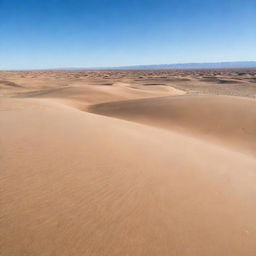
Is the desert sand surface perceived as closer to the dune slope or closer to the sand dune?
the dune slope

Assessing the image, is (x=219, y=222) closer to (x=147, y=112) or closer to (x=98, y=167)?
(x=98, y=167)

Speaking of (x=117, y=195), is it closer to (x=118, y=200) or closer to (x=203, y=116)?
(x=118, y=200)

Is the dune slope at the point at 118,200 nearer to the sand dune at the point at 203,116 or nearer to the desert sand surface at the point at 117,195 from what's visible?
the desert sand surface at the point at 117,195

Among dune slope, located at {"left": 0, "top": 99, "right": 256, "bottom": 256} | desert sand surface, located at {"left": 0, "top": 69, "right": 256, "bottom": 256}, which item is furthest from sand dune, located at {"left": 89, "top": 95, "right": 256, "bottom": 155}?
dune slope, located at {"left": 0, "top": 99, "right": 256, "bottom": 256}

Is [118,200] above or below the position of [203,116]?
above

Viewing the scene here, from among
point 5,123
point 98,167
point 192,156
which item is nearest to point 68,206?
point 98,167

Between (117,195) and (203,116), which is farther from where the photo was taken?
(203,116)

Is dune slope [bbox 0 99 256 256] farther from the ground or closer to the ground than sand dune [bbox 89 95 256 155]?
farther from the ground

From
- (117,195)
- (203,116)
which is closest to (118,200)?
(117,195)

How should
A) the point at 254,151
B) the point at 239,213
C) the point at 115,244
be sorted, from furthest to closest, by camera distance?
1. the point at 254,151
2. the point at 239,213
3. the point at 115,244

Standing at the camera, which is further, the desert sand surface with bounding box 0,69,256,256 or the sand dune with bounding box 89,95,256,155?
the sand dune with bounding box 89,95,256,155

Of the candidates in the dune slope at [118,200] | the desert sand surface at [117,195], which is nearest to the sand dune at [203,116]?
the desert sand surface at [117,195]
